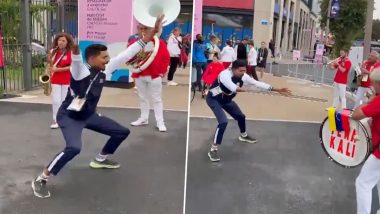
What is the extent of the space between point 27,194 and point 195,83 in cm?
230

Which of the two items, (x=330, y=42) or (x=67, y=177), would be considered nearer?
(x=67, y=177)

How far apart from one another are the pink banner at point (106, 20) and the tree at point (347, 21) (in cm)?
414

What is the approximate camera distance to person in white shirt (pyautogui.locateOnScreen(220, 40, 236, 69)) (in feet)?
13.2

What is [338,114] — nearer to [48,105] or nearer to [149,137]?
[149,137]

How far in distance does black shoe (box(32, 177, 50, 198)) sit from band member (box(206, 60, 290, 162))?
1866mm

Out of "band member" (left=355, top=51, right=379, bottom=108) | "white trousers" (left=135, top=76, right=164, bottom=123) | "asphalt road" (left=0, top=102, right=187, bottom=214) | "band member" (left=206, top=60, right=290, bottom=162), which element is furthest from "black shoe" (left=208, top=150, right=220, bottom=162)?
"band member" (left=355, top=51, right=379, bottom=108)

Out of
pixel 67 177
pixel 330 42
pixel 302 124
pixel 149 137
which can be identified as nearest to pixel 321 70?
pixel 330 42

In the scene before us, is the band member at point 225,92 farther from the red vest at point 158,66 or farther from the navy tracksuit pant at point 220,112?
the red vest at point 158,66

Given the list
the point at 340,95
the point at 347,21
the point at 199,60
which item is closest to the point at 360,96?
the point at 340,95

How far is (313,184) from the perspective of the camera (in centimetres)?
448

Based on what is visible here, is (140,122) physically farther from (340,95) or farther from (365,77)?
(365,77)

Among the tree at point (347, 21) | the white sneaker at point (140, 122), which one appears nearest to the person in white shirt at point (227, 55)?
the white sneaker at point (140, 122)

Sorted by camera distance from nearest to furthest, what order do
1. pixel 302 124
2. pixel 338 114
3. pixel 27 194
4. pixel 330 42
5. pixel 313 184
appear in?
1. pixel 338 114
2. pixel 27 194
3. pixel 313 184
4. pixel 302 124
5. pixel 330 42

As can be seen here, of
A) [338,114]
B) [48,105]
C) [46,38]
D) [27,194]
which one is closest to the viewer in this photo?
[338,114]
